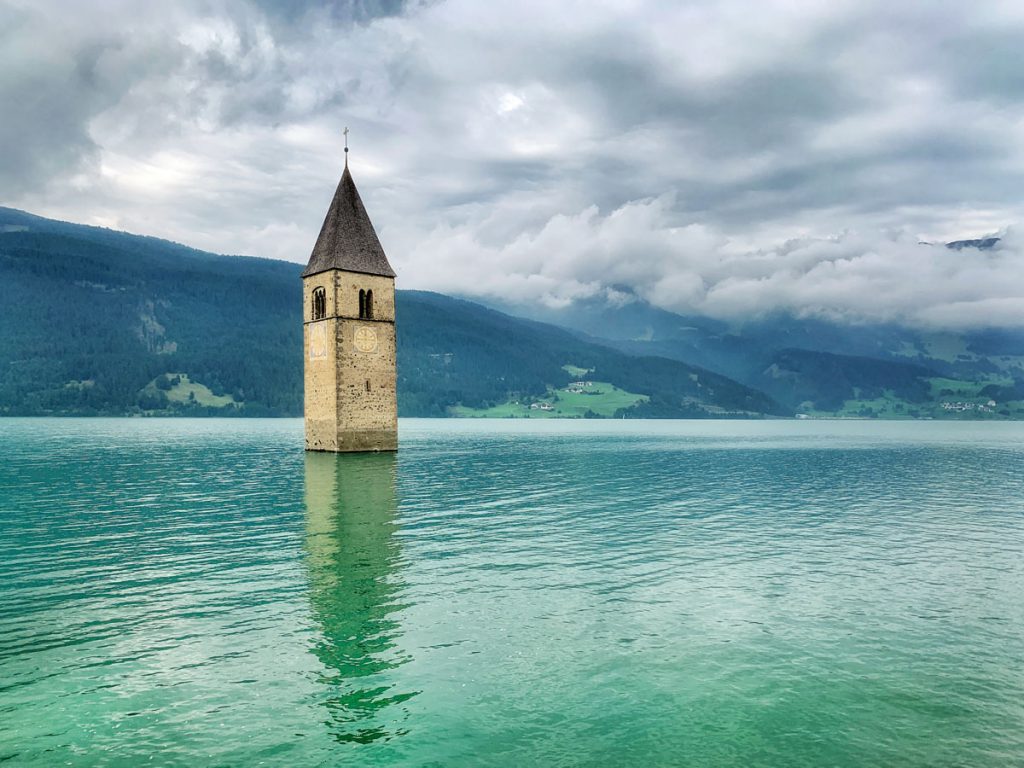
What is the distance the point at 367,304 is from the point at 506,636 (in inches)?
2191

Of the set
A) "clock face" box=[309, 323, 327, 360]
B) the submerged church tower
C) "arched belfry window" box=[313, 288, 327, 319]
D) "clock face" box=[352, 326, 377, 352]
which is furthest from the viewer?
"arched belfry window" box=[313, 288, 327, 319]

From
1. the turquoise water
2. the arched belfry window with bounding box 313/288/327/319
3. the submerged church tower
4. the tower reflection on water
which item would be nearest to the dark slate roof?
the submerged church tower

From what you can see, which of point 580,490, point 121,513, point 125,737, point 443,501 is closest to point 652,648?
point 125,737

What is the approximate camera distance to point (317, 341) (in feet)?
222

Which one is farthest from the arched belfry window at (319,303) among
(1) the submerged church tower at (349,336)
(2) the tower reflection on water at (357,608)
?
(2) the tower reflection on water at (357,608)

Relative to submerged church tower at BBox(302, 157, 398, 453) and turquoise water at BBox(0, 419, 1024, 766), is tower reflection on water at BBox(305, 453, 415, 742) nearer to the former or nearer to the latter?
turquoise water at BBox(0, 419, 1024, 766)

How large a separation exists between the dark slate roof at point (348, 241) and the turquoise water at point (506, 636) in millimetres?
35834

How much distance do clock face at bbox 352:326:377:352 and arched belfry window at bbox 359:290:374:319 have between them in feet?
4.28

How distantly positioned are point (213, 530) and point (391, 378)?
41.1 metres

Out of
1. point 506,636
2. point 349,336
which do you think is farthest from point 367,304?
point 506,636

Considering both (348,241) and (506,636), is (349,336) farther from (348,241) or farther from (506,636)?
(506,636)

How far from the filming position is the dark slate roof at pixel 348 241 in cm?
6656

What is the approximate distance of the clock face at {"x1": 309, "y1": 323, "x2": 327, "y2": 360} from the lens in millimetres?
66250

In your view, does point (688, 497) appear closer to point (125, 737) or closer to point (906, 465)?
point (125, 737)
